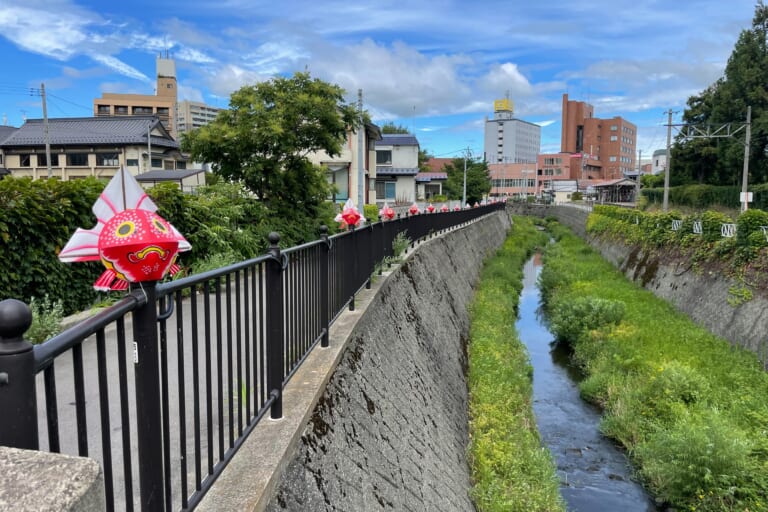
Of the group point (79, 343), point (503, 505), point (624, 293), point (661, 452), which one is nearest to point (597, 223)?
point (624, 293)

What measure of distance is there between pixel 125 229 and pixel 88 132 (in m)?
44.0

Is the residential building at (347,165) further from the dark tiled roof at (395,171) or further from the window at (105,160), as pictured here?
the window at (105,160)

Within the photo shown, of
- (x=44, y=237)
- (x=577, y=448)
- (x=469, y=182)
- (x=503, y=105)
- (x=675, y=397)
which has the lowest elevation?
(x=577, y=448)

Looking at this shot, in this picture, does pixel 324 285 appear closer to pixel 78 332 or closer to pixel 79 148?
pixel 78 332

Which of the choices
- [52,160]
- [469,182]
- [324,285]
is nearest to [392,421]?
[324,285]

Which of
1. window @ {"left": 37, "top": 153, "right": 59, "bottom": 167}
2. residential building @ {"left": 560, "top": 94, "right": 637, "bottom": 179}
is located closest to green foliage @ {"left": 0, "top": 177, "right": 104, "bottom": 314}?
window @ {"left": 37, "top": 153, "right": 59, "bottom": 167}

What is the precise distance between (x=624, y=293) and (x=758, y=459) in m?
12.1

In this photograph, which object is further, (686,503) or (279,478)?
(686,503)

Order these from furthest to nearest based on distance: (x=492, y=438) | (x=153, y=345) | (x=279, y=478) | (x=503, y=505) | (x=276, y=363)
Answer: (x=492, y=438), (x=503, y=505), (x=276, y=363), (x=279, y=478), (x=153, y=345)

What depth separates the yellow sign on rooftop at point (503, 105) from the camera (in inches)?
7092

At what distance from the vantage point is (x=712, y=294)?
15242 millimetres

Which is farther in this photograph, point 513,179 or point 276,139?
point 513,179

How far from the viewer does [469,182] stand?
213 ft

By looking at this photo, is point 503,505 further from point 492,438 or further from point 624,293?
point 624,293
